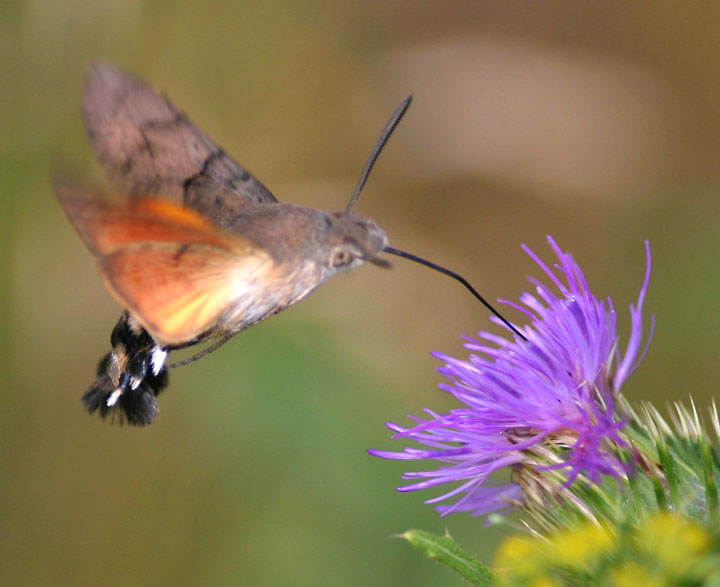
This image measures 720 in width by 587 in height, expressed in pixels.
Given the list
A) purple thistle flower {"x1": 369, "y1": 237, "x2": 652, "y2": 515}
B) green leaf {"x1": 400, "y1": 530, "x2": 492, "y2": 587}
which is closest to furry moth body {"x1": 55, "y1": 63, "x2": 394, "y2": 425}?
purple thistle flower {"x1": 369, "y1": 237, "x2": 652, "y2": 515}

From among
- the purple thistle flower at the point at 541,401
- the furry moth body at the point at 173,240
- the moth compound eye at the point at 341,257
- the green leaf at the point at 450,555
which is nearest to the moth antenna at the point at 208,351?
the furry moth body at the point at 173,240

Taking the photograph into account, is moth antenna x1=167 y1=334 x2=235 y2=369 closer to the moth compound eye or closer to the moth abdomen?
the moth abdomen

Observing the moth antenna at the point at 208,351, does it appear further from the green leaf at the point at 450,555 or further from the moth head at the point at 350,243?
the green leaf at the point at 450,555

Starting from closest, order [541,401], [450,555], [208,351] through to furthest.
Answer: [450,555], [541,401], [208,351]

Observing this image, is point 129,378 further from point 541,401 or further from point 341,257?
point 541,401

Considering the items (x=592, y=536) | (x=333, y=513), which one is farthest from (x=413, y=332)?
(x=592, y=536)

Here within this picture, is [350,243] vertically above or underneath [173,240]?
above

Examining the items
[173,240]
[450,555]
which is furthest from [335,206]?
[450,555]

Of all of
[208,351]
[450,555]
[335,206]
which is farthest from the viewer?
[335,206]
